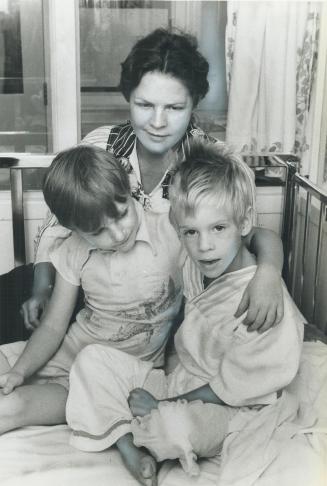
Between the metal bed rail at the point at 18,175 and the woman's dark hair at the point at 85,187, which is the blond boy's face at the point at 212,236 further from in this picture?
the metal bed rail at the point at 18,175

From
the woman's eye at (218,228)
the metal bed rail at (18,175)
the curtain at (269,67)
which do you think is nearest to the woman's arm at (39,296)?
the metal bed rail at (18,175)

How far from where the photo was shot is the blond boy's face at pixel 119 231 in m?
1.07

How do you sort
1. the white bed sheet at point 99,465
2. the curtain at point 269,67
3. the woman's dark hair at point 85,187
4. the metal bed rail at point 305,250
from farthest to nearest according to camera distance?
the metal bed rail at point 305,250 → the curtain at point 269,67 → the woman's dark hair at point 85,187 → the white bed sheet at point 99,465

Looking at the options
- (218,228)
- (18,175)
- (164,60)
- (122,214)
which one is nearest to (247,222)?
(218,228)

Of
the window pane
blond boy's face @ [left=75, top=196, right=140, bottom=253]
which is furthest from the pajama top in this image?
the window pane

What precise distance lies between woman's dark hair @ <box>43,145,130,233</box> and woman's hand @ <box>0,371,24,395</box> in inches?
10.9

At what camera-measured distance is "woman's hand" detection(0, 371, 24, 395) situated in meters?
1.05

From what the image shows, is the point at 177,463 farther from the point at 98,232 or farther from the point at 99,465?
the point at 98,232

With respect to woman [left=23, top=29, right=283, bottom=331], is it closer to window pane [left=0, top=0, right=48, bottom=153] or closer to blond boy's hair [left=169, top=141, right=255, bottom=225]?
blond boy's hair [left=169, top=141, right=255, bottom=225]

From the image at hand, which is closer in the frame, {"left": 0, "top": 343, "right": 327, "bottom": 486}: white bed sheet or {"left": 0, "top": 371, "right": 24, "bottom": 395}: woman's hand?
{"left": 0, "top": 343, "right": 327, "bottom": 486}: white bed sheet

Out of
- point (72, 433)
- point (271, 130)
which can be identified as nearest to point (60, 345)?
point (72, 433)

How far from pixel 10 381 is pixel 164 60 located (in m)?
0.62

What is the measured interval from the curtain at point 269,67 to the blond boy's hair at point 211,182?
0.34 meters

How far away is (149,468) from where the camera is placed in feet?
3.10
